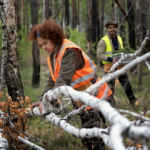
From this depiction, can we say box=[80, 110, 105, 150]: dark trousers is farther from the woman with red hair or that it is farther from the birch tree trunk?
the birch tree trunk

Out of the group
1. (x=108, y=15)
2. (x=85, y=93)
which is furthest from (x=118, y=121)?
(x=108, y=15)

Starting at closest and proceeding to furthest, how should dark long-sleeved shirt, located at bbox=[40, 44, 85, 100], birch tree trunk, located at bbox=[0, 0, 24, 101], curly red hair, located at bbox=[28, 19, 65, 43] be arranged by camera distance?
dark long-sleeved shirt, located at bbox=[40, 44, 85, 100] → curly red hair, located at bbox=[28, 19, 65, 43] → birch tree trunk, located at bbox=[0, 0, 24, 101]

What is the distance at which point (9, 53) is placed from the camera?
10.4 ft

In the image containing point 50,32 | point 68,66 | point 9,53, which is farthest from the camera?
point 9,53

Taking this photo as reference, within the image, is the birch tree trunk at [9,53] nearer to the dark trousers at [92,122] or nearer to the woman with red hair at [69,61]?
the woman with red hair at [69,61]

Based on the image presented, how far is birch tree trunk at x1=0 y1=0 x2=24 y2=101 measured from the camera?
10.2 ft

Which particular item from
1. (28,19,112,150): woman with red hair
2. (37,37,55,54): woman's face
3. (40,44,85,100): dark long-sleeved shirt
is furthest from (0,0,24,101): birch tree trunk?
(40,44,85,100): dark long-sleeved shirt

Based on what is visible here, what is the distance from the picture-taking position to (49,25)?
93.8 inches

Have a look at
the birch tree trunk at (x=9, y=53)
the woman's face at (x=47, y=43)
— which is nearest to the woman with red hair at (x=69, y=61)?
the woman's face at (x=47, y=43)

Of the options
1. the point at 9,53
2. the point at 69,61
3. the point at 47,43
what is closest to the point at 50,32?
the point at 47,43

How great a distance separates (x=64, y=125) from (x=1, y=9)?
215 cm

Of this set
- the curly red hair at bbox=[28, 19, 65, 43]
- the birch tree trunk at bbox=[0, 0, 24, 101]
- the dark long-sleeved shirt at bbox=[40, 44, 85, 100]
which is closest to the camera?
the dark long-sleeved shirt at bbox=[40, 44, 85, 100]

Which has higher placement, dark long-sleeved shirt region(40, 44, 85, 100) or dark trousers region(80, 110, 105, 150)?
dark long-sleeved shirt region(40, 44, 85, 100)

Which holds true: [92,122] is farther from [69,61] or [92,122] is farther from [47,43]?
[47,43]
